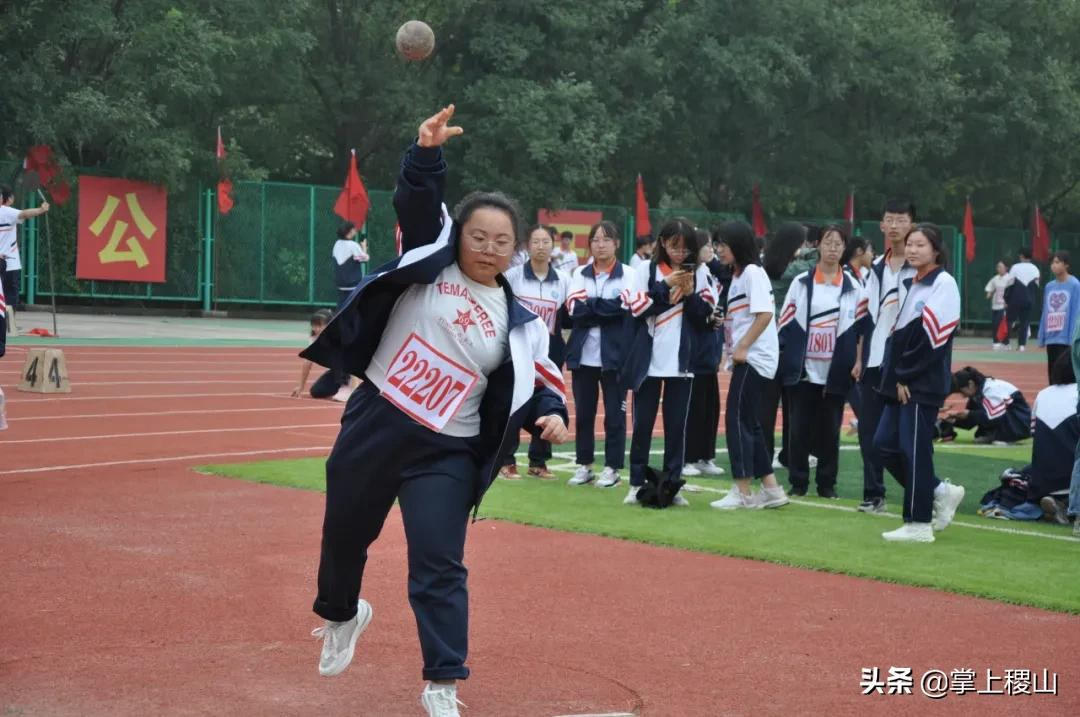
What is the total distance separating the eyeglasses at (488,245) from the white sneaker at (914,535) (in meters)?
4.50

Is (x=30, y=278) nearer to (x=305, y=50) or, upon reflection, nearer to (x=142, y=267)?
(x=142, y=267)

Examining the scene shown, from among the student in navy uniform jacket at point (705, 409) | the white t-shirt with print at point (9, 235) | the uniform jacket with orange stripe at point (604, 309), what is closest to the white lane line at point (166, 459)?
the uniform jacket with orange stripe at point (604, 309)

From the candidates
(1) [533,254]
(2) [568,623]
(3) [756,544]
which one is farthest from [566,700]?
(1) [533,254]

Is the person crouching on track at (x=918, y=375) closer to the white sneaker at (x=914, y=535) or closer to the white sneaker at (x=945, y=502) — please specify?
the white sneaker at (x=914, y=535)

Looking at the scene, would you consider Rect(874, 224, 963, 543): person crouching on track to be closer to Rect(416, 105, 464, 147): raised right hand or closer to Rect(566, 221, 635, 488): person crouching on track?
Rect(566, 221, 635, 488): person crouching on track

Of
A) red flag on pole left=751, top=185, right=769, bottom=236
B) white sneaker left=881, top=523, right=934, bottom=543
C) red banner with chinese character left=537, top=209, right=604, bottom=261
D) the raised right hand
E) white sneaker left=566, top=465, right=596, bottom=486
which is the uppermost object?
red flag on pole left=751, top=185, right=769, bottom=236

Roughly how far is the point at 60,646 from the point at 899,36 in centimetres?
3565

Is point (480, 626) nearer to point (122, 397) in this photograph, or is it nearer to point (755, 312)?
point (755, 312)

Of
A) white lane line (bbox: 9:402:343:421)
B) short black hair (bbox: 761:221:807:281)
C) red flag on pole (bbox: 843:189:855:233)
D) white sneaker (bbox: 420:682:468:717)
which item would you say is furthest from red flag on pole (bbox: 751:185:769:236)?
white sneaker (bbox: 420:682:468:717)

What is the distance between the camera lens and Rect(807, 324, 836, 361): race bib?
10.7m

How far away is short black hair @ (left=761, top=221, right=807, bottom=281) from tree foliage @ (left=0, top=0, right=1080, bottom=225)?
18836 mm

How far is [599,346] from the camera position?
11.1 metres

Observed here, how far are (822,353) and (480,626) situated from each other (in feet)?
16.2

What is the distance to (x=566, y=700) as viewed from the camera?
209 inches
